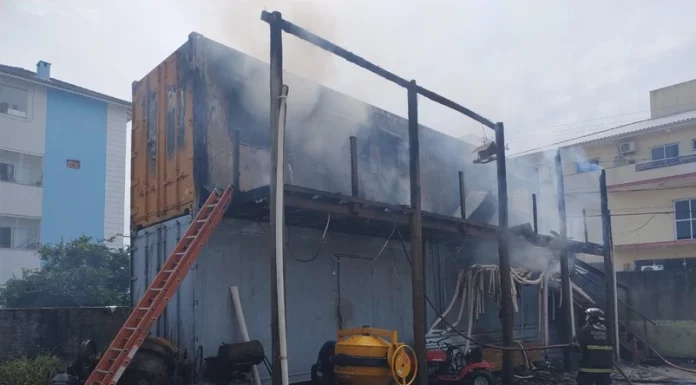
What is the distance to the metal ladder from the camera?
7.27 m

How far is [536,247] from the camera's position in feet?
51.4

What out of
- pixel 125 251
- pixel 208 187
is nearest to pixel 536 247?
pixel 208 187

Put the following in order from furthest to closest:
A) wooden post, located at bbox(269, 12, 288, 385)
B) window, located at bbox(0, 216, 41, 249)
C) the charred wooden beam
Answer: window, located at bbox(0, 216, 41, 249), the charred wooden beam, wooden post, located at bbox(269, 12, 288, 385)

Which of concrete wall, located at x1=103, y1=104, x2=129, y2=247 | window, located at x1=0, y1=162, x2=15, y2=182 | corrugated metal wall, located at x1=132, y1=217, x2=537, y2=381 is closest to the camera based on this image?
corrugated metal wall, located at x1=132, y1=217, x2=537, y2=381

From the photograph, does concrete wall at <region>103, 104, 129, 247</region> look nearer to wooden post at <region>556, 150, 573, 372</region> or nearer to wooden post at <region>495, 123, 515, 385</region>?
wooden post at <region>556, 150, 573, 372</region>

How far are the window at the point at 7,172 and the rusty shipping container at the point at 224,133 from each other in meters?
16.0

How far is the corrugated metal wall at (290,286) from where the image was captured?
9.26m

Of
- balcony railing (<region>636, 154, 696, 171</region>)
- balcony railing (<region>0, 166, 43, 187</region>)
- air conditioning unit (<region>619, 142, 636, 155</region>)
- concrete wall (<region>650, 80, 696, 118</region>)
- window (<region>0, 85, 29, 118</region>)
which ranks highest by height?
concrete wall (<region>650, 80, 696, 118</region>)

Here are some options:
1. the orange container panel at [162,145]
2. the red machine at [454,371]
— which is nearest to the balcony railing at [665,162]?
the red machine at [454,371]

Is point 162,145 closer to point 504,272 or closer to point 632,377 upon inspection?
point 504,272

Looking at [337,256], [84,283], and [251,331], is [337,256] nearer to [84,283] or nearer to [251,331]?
[251,331]

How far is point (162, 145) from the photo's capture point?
10.4 metres

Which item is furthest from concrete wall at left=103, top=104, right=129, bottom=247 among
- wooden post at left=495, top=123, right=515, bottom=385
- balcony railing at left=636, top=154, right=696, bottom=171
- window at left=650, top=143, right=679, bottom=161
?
window at left=650, top=143, right=679, bottom=161

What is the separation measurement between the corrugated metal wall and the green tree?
7.14 m
